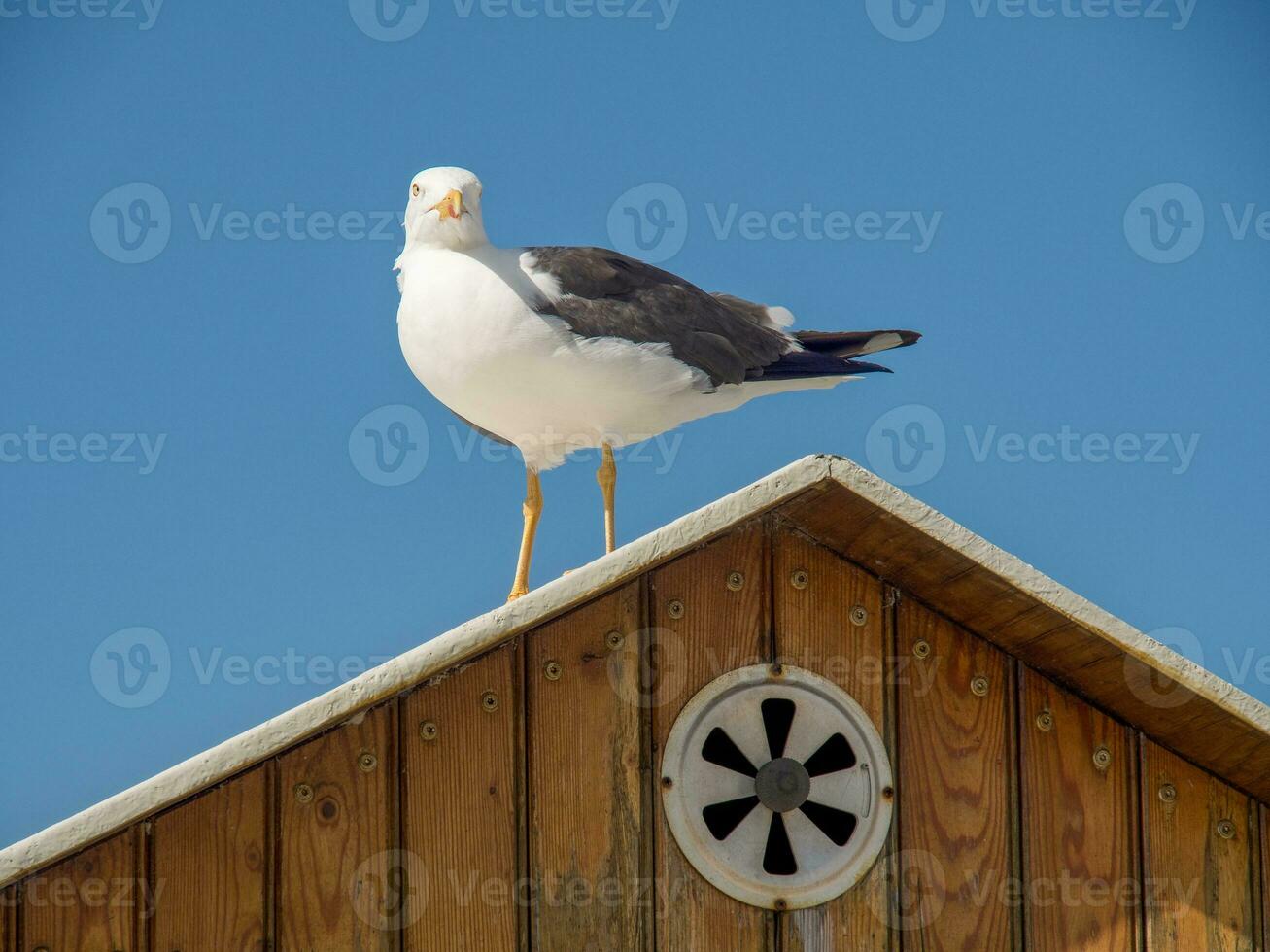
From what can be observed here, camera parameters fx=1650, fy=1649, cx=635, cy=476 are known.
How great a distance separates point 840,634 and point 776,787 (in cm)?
50

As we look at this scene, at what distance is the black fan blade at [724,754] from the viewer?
15.6ft

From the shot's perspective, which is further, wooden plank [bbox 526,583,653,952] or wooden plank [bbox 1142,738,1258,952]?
wooden plank [bbox 1142,738,1258,952]

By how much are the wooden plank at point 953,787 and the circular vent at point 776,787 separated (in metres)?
0.12

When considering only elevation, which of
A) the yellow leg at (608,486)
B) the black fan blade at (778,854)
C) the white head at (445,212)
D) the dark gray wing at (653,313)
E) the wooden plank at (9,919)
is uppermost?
the white head at (445,212)

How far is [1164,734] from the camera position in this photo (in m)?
4.84

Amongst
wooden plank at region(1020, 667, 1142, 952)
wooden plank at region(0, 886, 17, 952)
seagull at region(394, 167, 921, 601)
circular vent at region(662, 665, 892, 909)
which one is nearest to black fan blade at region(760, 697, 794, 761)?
circular vent at region(662, 665, 892, 909)

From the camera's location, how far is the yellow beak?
6164 millimetres

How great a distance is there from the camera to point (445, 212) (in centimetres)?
617

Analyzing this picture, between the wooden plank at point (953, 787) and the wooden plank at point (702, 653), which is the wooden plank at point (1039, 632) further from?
the wooden plank at point (702, 653)

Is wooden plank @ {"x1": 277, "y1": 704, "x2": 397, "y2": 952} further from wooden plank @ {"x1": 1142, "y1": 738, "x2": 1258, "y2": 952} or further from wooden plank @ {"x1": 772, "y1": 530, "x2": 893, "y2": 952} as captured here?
wooden plank @ {"x1": 1142, "y1": 738, "x2": 1258, "y2": 952}

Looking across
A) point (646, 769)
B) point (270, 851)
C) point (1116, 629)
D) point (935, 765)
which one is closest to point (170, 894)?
point (270, 851)

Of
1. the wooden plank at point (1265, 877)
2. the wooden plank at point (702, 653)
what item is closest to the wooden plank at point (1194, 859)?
the wooden plank at point (1265, 877)

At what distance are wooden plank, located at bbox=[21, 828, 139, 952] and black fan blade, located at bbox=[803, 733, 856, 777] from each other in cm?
189

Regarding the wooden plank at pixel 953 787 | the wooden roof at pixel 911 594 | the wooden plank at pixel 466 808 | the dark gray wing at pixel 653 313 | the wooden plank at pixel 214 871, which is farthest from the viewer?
the dark gray wing at pixel 653 313
